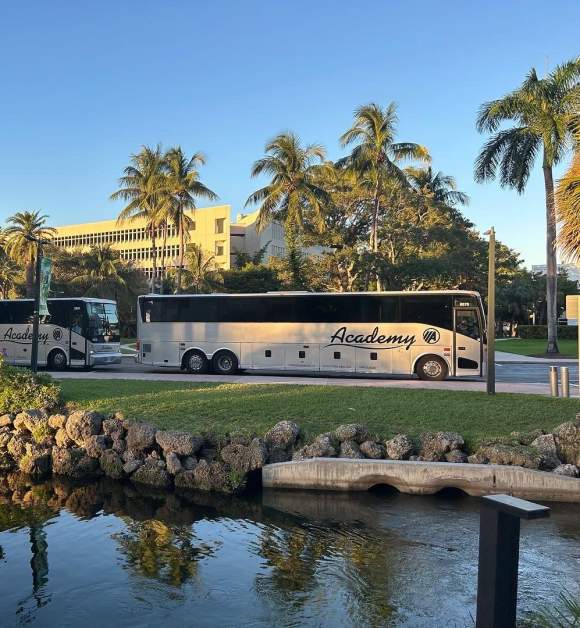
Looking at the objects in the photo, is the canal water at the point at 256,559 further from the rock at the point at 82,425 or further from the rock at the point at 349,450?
the rock at the point at 82,425

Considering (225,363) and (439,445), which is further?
(225,363)

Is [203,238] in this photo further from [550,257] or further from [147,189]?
[550,257]

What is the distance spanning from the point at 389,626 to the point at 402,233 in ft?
141

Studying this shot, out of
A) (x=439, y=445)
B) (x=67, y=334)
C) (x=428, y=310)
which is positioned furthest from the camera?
(x=67, y=334)

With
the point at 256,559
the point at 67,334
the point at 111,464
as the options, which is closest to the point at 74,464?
the point at 111,464

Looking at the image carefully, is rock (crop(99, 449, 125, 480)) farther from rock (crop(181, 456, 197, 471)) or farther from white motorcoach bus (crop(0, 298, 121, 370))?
white motorcoach bus (crop(0, 298, 121, 370))

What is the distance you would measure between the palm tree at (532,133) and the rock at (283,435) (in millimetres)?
26153

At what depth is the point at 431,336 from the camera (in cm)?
2209

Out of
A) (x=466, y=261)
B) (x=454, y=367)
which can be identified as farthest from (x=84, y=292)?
(x=454, y=367)

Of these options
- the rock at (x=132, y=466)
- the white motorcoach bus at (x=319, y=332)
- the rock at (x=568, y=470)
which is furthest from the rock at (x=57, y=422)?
the white motorcoach bus at (x=319, y=332)

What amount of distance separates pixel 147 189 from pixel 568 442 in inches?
1564

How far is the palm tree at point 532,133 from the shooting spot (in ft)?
108

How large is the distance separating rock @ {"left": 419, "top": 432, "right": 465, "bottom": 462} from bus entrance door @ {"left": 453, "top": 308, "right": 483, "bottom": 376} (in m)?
11.6

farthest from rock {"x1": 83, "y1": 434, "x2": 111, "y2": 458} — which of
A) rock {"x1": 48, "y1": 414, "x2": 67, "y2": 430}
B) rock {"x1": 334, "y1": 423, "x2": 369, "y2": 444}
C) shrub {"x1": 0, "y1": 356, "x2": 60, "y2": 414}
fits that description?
rock {"x1": 334, "y1": 423, "x2": 369, "y2": 444}
